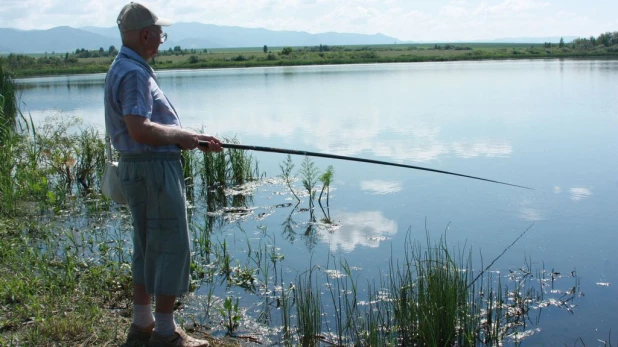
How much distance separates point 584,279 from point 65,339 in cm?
401

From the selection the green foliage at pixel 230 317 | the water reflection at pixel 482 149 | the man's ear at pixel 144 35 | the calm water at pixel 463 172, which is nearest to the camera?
the man's ear at pixel 144 35

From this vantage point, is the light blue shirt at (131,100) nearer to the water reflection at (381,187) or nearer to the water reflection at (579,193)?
the water reflection at (381,187)

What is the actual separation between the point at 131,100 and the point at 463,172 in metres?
7.14

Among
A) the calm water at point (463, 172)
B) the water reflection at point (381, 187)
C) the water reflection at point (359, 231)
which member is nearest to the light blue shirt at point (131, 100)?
the calm water at point (463, 172)

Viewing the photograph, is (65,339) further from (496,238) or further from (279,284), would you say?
(496,238)

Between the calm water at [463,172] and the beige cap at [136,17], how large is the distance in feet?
7.92

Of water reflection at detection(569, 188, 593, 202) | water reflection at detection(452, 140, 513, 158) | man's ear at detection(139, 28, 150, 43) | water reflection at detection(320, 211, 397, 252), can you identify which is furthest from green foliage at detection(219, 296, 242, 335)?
water reflection at detection(452, 140, 513, 158)

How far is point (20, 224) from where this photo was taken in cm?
604

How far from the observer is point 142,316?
3.42 m

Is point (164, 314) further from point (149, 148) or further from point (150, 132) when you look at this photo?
point (150, 132)

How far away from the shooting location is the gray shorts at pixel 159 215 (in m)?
3.06

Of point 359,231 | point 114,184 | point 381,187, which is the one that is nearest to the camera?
point 114,184

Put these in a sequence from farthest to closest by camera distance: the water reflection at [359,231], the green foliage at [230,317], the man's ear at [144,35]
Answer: the water reflection at [359,231] < the green foliage at [230,317] < the man's ear at [144,35]

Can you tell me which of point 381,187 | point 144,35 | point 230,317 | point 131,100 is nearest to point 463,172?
point 381,187
